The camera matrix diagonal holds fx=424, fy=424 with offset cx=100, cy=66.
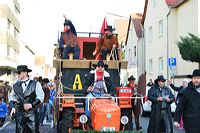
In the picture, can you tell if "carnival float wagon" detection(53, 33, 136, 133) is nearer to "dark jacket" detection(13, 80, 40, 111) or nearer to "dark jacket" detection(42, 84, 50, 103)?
"dark jacket" detection(13, 80, 40, 111)

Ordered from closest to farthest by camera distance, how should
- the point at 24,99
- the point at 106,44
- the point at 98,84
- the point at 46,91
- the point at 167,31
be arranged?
the point at 24,99
the point at 98,84
the point at 106,44
the point at 46,91
the point at 167,31

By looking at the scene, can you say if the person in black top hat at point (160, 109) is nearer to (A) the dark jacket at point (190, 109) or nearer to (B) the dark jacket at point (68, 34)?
(B) the dark jacket at point (68, 34)

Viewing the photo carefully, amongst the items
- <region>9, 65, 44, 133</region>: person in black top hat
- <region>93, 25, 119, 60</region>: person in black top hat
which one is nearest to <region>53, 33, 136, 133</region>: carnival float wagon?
<region>93, 25, 119, 60</region>: person in black top hat

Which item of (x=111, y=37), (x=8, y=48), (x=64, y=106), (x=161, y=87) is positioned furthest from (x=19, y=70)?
(x=8, y=48)

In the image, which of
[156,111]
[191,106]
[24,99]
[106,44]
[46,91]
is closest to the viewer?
[191,106]

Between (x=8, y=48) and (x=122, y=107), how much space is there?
1388 inches

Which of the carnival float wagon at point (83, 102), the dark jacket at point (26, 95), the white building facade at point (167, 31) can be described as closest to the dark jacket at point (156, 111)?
the carnival float wagon at point (83, 102)

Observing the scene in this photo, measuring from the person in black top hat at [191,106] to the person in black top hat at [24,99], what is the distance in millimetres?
2887

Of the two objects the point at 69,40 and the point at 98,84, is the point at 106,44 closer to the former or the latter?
the point at 69,40

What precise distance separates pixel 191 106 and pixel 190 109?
0.06 metres

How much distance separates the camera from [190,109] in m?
7.57

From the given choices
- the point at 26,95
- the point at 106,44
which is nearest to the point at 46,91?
the point at 106,44

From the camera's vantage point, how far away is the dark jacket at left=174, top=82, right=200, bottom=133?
7504 millimetres

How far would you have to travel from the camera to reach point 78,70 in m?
13.3
